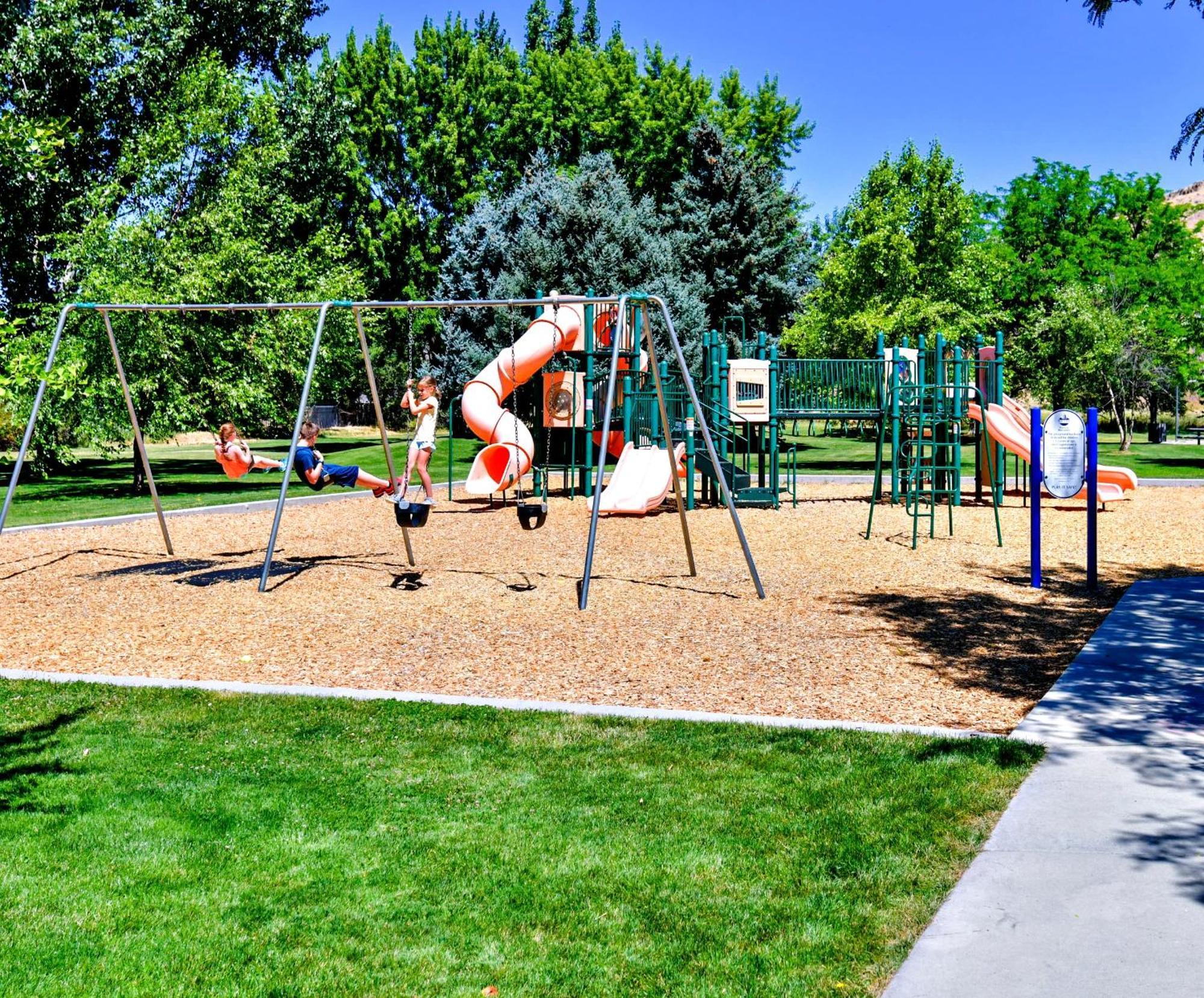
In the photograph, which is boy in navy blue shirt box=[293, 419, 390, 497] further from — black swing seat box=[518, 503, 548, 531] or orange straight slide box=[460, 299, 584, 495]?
orange straight slide box=[460, 299, 584, 495]

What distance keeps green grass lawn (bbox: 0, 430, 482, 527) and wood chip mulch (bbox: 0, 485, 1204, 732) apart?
3.53 metres

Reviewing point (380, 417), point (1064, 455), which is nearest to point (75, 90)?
point (380, 417)

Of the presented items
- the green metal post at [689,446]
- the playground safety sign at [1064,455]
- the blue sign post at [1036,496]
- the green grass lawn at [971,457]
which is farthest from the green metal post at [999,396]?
the blue sign post at [1036,496]

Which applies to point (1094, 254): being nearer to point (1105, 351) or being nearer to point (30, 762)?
point (1105, 351)

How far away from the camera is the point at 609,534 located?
16.4 meters

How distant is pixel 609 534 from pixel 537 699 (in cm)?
900

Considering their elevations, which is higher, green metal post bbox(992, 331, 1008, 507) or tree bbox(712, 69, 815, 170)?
tree bbox(712, 69, 815, 170)

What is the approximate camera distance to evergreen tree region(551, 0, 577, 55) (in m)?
59.7

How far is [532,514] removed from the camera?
11375mm

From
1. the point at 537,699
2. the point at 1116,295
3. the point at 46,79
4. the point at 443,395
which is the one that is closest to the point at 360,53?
the point at 443,395

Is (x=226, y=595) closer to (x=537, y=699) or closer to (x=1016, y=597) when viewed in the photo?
(x=537, y=699)

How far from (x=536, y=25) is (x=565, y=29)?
1.40 metres

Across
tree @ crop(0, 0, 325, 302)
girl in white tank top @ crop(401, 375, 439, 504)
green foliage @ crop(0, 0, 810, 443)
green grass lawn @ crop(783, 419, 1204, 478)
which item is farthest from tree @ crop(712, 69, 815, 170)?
girl in white tank top @ crop(401, 375, 439, 504)

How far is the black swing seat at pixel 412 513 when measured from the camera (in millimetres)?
10969
